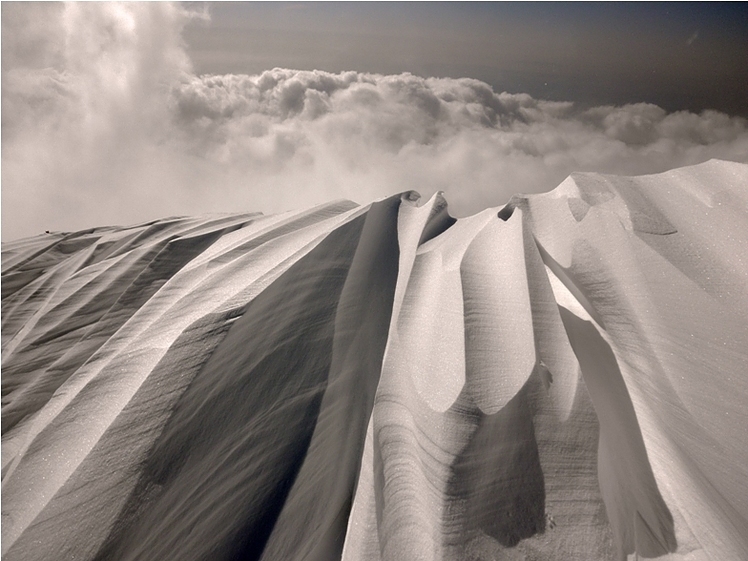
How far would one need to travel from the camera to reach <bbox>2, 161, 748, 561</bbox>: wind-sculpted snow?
122cm

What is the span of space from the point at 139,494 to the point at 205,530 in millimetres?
222

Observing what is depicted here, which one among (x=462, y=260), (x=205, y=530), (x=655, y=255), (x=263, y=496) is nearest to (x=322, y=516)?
(x=263, y=496)

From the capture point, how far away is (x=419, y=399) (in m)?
1.48

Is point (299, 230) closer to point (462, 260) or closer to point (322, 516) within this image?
point (462, 260)

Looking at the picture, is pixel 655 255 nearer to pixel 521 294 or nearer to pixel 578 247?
pixel 578 247

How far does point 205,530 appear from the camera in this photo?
4.26 ft

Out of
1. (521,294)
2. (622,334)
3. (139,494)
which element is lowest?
(139,494)

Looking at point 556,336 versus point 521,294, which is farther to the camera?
point 521,294

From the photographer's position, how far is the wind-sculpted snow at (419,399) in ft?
4.00

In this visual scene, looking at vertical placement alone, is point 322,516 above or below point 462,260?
below

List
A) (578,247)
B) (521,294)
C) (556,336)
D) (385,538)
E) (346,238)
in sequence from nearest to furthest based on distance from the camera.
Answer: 1. (385,538)
2. (556,336)
3. (521,294)
4. (578,247)
5. (346,238)

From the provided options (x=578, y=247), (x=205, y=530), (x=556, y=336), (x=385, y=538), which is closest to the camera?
(x=385, y=538)

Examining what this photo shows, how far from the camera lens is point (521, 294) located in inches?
70.4

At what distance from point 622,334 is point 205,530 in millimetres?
1509
